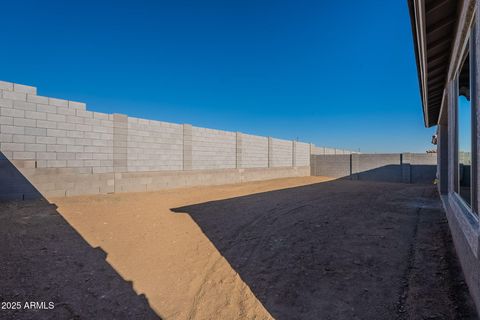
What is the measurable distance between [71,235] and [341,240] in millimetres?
4379

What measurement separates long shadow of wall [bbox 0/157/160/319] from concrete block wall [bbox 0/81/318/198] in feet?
7.51

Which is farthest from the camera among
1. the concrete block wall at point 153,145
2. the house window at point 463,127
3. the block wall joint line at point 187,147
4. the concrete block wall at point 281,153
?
the concrete block wall at point 281,153

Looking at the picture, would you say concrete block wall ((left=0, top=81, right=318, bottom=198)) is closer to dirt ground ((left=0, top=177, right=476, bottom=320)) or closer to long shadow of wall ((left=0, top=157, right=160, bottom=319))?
dirt ground ((left=0, top=177, right=476, bottom=320))

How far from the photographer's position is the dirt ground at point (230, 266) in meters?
2.17

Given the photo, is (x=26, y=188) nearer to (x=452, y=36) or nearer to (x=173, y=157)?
(x=173, y=157)

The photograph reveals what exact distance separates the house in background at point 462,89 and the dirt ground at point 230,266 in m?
0.41

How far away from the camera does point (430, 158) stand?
48.9 ft

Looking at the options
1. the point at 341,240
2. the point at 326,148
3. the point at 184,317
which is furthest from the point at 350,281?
the point at 326,148

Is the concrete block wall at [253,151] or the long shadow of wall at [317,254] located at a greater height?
the concrete block wall at [253,151]

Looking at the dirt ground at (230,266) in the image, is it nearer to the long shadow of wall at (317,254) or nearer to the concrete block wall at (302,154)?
the long shadow of wall at (317,254)

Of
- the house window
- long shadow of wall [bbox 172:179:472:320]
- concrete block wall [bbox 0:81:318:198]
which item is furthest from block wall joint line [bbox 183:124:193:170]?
the house window

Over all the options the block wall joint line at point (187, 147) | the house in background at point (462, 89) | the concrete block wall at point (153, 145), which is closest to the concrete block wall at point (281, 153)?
the block wall joint line at point (187, 147)

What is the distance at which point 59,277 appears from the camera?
2.71 meters

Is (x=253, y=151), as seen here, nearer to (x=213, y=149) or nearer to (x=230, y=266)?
(x=213, y=149)
